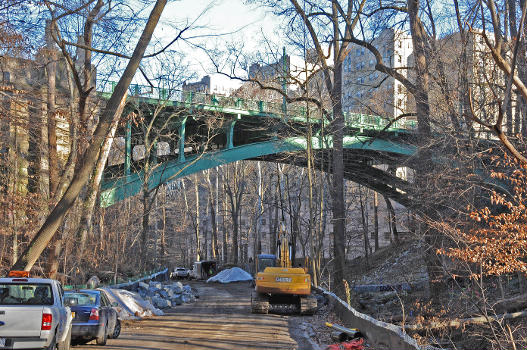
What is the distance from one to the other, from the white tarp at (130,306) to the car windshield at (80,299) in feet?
15.1

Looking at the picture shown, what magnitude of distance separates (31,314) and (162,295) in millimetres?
16643

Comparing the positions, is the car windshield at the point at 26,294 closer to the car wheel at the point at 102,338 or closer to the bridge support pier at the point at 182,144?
the car wheel at the point at 102,338

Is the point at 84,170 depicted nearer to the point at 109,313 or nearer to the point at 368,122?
the point at 109,313

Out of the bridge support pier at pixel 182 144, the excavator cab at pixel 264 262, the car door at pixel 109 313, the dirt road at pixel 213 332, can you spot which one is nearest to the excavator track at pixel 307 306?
the dirt road at pixel 213 332

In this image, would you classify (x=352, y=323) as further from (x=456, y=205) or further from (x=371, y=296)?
(x=371, y=296)

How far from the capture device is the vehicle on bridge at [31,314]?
8.66 m

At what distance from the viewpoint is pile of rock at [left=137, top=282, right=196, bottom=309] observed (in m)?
22.9

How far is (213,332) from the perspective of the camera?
1439 cm

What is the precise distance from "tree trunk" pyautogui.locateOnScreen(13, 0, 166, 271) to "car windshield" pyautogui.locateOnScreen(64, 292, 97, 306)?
1.35 metres

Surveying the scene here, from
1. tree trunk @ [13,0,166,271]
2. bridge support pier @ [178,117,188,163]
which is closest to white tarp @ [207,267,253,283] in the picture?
bridge support pier @ [178,117,188,163]

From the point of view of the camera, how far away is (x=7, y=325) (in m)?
8.66

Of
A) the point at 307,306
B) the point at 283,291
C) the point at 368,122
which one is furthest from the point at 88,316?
the point at 368,122

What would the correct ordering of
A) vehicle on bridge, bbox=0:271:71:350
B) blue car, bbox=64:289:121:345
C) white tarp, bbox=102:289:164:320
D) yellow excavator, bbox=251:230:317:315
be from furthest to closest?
1. yellow excavator, bbox=251:230:317:315
2. white tarp, bbox=102:289:164:320
3. blue car, bbox=64:289:121:345
4. vehicle on bridge, bbox=0:271:71:350

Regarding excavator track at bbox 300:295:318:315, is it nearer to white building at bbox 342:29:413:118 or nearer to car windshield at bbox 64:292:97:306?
white building at bbox 342:29:413:118
